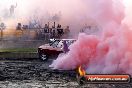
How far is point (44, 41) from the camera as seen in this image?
3150cm

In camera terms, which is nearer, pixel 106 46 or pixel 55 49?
pixel 106 46

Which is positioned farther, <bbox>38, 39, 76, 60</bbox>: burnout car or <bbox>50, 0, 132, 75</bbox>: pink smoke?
Answer: <bbox>38, 39, 76, 60</bbox>: burnout car

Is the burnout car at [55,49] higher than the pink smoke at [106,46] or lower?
lower

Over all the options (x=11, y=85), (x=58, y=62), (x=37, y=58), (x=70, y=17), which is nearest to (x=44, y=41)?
(x=37, y=58)

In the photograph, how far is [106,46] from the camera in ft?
60.0

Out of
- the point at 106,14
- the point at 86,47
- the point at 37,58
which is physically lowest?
the point at 37,58

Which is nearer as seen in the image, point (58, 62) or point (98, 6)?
point (98, 6)

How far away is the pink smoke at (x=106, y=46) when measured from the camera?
687 inches

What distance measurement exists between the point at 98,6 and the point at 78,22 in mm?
14852

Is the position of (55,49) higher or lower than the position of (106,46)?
lower

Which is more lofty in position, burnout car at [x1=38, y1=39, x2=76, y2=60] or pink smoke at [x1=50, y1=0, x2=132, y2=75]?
pink smoke at [x1=50, y1=0, x2=132, y2=75]

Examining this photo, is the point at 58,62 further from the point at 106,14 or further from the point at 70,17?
the point at 70,17

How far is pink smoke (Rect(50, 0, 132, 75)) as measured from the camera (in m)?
17.5

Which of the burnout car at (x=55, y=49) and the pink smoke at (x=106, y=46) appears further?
the burnout car at (x=55, y=49)
